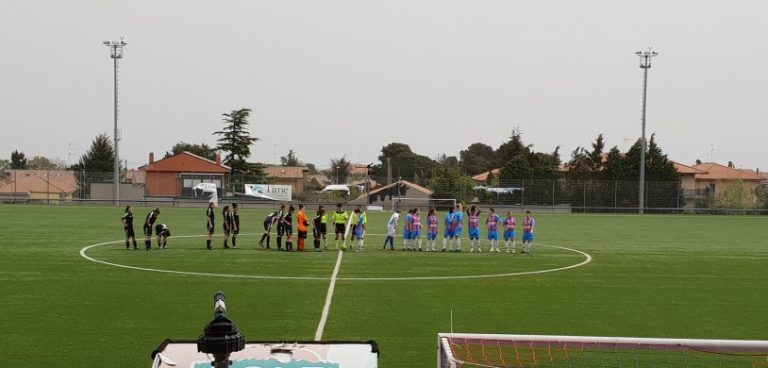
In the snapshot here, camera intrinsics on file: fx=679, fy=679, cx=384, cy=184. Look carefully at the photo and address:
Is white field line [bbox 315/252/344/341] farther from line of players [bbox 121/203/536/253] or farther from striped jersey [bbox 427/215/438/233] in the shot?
striped jersey [bbox 427/215/438/233]

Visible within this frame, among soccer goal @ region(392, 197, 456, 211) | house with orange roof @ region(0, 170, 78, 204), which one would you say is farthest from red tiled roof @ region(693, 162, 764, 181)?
house with orange roof @ region(0, 170, 78, 204)

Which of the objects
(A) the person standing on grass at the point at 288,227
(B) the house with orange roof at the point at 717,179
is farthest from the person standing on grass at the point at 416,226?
(B) the house with orange roof at the point at 717,179

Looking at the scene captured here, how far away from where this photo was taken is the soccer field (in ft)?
35.7

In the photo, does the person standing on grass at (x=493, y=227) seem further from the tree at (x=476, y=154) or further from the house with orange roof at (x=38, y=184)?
the tree at (x=476, y=154)

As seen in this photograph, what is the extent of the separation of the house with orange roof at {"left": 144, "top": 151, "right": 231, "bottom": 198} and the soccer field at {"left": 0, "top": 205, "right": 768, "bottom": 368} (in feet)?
129

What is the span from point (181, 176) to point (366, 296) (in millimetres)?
56637

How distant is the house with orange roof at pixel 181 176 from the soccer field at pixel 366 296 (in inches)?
1546

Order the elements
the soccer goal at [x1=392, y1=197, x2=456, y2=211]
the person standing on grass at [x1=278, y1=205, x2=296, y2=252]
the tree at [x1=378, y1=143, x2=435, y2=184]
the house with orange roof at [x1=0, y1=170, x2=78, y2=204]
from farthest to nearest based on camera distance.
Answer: the tree at [x1=378, y1=143, x2=435, y2=184] → the house with orange roof at [x1=0, y1=170, x2=78, y2=204] → the soccer goal at [x1=392, y1=197, x2=456, y2=211] → the person standing on grass at [x1=278, y1=205, x2=296, y2=252]

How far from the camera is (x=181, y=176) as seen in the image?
67750 mm

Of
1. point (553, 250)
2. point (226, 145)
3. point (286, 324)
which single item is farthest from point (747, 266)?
point (226, 145)

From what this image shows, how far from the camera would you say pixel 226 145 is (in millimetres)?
87625

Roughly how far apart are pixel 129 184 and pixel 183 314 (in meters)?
59.7

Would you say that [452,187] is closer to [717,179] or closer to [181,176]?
[181,176]

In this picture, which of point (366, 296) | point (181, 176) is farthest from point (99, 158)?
point (366, 296)
